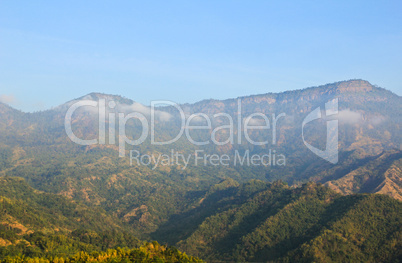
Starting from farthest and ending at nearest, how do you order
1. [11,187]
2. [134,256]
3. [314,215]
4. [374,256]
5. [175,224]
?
[175,224] → [11,187] → [314,215] → [374,256] → [134,256]

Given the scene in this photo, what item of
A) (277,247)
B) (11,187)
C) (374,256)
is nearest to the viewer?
(374,256)

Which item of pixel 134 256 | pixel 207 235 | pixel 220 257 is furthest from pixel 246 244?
pixel 134 256

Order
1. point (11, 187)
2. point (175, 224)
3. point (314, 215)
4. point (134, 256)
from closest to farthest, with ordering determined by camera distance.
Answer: point (134, 256) → point (314, 215) → point (11, 187) → point (175, 224)

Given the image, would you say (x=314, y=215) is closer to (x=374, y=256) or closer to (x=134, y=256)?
(x=374, y=256)

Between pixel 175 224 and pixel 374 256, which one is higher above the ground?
pixel 374 256

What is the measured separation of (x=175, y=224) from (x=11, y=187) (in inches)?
3372

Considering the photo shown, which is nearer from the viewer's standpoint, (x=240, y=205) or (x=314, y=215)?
(x=314, y=215)

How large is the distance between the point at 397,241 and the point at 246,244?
2050 inches

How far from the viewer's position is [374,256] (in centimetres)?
11375

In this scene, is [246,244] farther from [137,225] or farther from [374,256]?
[137,225]

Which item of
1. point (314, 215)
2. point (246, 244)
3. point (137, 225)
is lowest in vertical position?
point (137, 225)

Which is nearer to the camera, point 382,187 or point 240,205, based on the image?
point 240,205

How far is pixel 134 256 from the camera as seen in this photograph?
8619 centimetres

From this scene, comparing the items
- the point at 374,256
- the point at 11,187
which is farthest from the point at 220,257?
the point at 11,187
